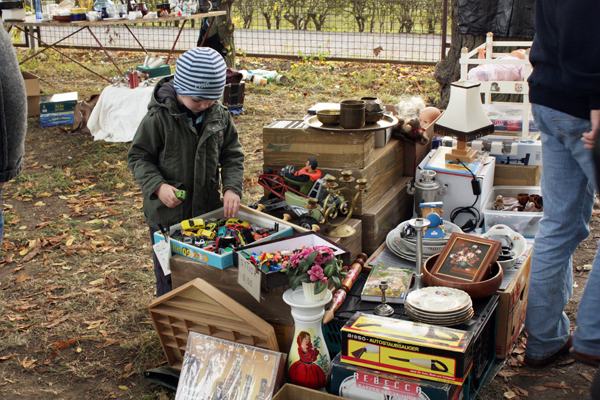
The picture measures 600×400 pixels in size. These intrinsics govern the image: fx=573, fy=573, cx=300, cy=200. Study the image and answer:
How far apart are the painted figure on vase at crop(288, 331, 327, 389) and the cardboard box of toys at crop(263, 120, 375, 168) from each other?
43.2 inches

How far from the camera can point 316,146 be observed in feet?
9.93

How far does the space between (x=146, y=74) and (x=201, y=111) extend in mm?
4338

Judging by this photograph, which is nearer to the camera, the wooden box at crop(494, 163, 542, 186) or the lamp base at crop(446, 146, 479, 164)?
the lamp base at crop(446, 146, 479, 164)

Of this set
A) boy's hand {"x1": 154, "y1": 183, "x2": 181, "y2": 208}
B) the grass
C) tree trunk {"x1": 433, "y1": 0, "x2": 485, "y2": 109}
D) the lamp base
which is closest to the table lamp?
the lamp base

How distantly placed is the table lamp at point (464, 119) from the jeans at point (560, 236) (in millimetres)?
957

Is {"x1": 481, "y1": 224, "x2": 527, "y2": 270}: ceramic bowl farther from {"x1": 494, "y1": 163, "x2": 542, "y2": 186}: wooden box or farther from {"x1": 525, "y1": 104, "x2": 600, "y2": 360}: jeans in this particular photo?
{"x1": 494, "y1": 163, "x2": 542, "y2": 186}: wooden box

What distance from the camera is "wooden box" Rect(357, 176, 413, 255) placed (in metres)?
2.94

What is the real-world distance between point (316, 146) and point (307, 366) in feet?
4.18

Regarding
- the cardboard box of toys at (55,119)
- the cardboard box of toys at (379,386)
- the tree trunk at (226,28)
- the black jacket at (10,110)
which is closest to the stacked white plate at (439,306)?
the cardboard box of toys at (379,386)

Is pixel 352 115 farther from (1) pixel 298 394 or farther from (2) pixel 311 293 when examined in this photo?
(1) pixel 298 394

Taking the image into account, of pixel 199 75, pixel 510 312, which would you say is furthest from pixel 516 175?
pixel 199 75

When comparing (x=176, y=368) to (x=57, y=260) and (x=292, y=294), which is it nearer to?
(x=292, y=294)

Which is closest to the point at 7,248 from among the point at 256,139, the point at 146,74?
the point at 256,139

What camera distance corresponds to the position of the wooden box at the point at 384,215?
9.65 ft
